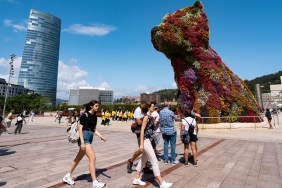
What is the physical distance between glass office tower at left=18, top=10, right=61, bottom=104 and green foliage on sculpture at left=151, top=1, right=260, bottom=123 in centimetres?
14612

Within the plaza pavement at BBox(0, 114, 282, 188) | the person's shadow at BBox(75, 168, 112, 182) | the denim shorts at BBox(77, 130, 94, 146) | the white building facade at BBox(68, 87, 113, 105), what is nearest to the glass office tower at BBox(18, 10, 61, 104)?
the white building facade at BBox(68, 87, 113, 105)

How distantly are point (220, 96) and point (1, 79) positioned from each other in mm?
140681

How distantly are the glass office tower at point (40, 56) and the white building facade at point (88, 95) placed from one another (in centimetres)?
1691

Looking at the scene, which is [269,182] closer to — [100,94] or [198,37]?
[198,37]

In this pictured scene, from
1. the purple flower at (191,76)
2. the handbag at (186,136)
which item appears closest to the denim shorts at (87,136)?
the handbag at (186,136)

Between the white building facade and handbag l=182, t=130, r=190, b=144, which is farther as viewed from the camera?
the white building facade

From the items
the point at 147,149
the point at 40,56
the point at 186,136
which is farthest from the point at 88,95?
the point at 147,149

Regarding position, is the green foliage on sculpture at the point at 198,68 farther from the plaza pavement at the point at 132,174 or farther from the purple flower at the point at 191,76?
the plaza pavement at the point at 132,174

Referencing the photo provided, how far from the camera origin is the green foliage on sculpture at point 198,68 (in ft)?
55.2

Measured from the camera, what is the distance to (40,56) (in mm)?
146125

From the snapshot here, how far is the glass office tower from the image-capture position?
144625 millimetres

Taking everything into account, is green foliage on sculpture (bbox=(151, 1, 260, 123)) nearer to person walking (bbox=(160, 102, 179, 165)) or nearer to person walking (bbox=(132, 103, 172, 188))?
person walking (bbox=(160, 102, 179, 165))

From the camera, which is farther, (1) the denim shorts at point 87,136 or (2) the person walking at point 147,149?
(1) the denim shorts at point 87,136

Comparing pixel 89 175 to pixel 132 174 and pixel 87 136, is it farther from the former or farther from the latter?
pixel 87 136
